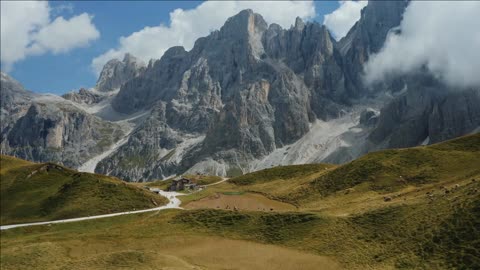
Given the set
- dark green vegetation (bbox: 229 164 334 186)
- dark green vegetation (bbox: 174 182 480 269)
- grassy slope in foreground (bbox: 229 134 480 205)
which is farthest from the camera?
dark green vegetation (bbox: 229 164 334 186)

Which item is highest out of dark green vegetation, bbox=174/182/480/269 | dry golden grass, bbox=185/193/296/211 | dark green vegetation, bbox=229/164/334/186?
dark green vegetation, bbox=229/164/334/186

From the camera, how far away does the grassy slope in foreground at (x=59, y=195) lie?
368 feet

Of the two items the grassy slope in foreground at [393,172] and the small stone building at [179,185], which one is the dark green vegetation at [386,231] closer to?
the grassy slope in foreground at [393,172]

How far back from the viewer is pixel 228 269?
67.1 meters

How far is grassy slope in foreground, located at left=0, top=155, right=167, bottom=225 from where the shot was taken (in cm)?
11225

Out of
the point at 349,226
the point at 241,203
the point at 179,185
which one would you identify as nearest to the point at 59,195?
the point at 241,203

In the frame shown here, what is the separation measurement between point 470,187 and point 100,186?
90.2 meters

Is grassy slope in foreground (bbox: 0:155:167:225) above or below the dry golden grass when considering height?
above

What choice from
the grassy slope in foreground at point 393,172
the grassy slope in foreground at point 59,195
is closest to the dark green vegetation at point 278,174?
the grassy slope in foreground at point 393,172

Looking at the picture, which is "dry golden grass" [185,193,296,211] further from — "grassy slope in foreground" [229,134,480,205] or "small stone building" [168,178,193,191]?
"small stone building" [168,178,193,191]

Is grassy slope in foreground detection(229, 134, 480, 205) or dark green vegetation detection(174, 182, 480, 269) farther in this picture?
grassy slope in foreground detection(229, 134, 480, 205)

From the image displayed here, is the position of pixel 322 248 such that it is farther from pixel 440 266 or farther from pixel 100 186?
pixel 100 186

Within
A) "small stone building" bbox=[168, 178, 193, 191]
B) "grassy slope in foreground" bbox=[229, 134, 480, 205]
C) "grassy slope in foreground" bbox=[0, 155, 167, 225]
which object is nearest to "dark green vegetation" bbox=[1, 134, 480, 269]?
"grassy slope in foreground" bbox=[229, 134, 480, 205]

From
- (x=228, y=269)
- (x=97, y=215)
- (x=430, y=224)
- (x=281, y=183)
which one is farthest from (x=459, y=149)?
(x=97, y=215)
